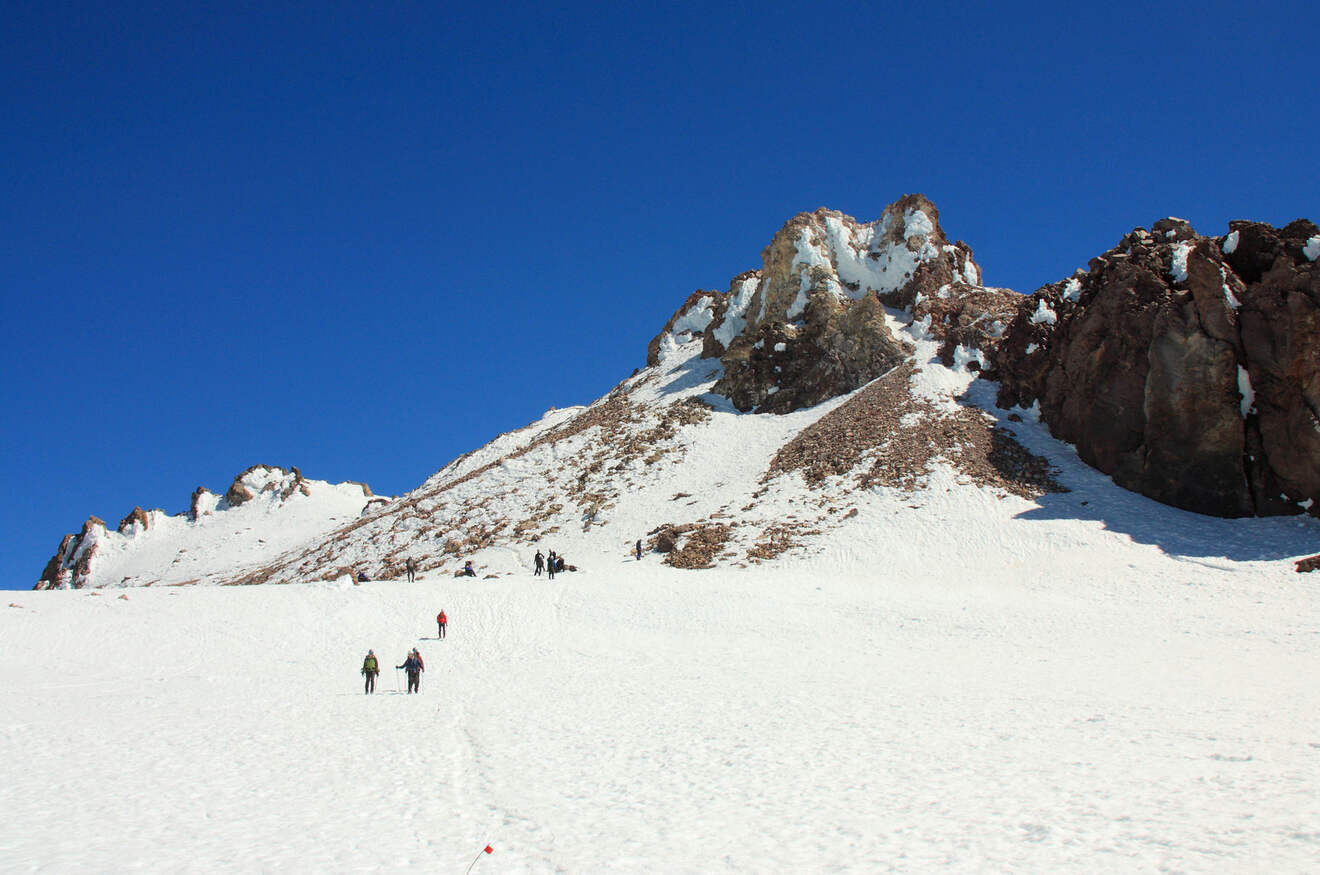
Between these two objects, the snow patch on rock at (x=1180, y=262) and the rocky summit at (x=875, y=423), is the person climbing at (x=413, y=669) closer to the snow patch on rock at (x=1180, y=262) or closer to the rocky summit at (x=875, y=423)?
the rocky summit at (x=875, y=423)

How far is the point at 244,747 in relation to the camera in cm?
1303

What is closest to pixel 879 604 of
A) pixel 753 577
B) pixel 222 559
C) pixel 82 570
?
pixel 753 577

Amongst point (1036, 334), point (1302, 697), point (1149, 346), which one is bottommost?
point (1302, 697)

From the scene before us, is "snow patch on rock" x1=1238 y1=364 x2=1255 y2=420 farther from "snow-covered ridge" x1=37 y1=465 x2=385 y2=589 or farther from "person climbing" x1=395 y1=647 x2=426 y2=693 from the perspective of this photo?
"snow-covered ridge" x1=37 y1=465 x2=385 y2=589

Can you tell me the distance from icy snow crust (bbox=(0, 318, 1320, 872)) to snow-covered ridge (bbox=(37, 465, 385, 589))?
136 ft

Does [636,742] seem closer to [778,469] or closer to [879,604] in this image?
[879,604]

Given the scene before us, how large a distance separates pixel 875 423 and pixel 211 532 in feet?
239

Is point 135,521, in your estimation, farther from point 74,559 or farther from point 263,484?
point 263,484

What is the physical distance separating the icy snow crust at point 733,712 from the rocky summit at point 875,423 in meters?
2.82

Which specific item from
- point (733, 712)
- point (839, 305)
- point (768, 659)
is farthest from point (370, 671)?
point (839, 305)

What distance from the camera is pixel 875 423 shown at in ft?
158

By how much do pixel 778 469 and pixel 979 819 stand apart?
39.0 m

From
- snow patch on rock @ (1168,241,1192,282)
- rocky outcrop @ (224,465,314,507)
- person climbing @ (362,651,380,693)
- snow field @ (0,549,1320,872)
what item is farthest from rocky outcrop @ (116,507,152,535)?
snow patch on rock @ (1168,241,1192,282)

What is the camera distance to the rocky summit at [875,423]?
111 feet
